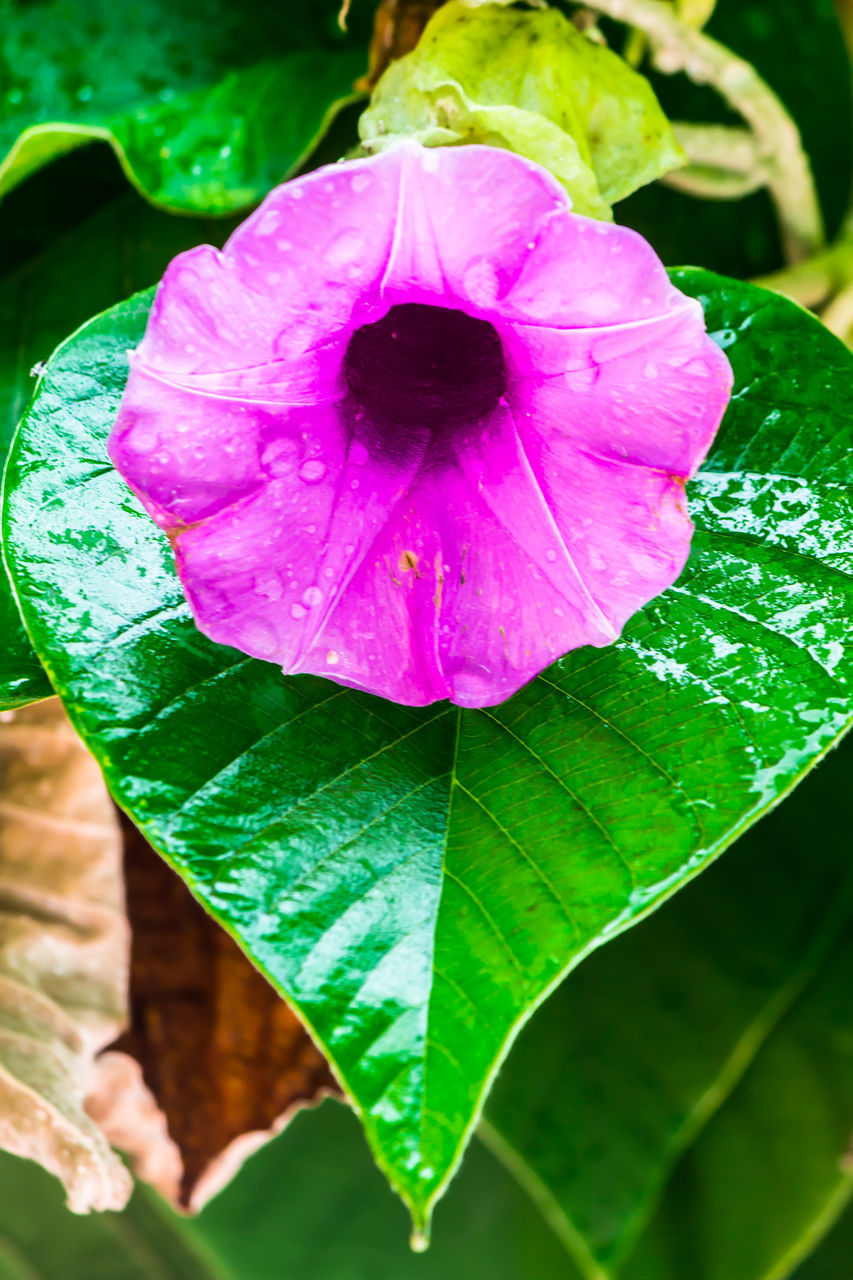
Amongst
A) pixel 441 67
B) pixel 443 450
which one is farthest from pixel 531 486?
pixel 441 67

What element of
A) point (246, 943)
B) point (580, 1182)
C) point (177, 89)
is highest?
point (177, 89)

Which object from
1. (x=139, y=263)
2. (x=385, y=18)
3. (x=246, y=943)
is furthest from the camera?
(x=139, y=263)

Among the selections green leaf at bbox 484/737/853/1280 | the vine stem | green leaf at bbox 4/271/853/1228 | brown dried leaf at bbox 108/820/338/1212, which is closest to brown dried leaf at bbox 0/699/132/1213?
brown dried leaf at bbox 108/820/338/1212

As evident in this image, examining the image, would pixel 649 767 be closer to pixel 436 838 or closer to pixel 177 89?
pixel 436 838

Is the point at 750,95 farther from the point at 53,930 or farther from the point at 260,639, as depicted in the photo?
the point at 53,930

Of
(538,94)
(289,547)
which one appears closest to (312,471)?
(289,547)

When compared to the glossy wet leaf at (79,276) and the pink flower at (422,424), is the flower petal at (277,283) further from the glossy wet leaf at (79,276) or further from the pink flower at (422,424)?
the glossy wet leaf at (79,276)

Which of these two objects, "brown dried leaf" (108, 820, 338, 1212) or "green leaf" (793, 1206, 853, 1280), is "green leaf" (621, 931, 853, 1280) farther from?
"brown dried leaf" (108, 820, 338, 1212)
